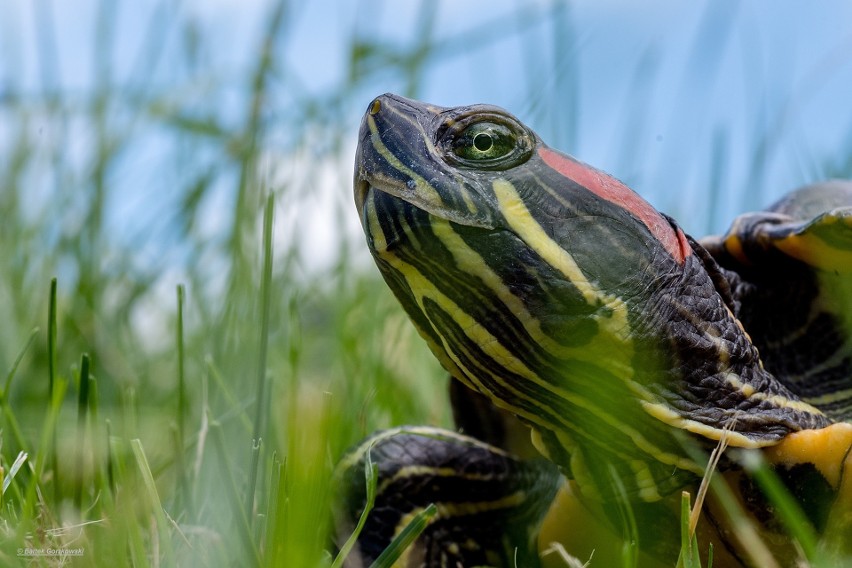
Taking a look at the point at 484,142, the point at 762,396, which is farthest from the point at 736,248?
the point at 484,142

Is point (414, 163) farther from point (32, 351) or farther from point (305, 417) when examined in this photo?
point (32, 351)

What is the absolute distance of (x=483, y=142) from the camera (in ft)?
4.59

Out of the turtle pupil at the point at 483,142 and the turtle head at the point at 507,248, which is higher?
the turtle pupil at the point at 483,142

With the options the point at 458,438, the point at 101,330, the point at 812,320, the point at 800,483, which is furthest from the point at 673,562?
the point at 101,330

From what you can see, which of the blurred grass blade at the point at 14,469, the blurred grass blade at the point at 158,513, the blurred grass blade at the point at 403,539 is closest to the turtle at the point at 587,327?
the blurred grass blade at the point at 403,539

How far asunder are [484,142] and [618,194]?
9.7 inches

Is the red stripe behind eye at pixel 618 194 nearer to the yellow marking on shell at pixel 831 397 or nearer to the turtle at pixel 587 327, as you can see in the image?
the turtle at pixel 587 327

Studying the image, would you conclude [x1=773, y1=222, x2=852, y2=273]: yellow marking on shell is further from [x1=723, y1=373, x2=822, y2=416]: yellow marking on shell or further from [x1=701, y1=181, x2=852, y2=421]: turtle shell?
[x1=723, y1=373, x2=822, y2=416]: yellow marking on shell

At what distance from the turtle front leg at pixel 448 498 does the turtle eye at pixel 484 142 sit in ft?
1.99

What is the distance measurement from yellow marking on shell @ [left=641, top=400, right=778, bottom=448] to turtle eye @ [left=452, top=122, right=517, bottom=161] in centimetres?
47

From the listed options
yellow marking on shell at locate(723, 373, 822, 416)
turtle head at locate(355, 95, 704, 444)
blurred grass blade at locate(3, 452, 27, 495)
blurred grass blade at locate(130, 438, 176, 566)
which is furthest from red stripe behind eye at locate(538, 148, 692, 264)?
blurred grass blade at locate(3, 452, 27, 495)

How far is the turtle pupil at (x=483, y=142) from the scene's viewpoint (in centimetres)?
139

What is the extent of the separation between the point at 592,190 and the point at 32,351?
168cm

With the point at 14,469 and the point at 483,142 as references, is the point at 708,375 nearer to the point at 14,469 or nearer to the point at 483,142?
the point at 483,142
